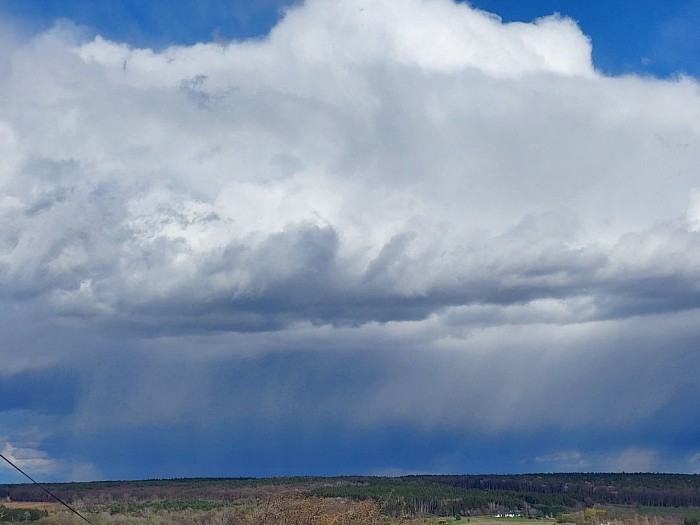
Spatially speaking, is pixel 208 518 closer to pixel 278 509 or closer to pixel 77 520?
pixel 77 520

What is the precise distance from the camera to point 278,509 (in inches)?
2955

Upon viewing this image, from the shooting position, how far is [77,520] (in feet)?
431

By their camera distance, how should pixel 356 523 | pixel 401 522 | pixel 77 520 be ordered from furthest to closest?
1. pixel 77 520
2. pixel 401 522
3. pixel 356 523

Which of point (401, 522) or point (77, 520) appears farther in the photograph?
point (77, 520)

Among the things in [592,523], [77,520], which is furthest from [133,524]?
[592,523]

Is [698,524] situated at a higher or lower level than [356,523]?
higher

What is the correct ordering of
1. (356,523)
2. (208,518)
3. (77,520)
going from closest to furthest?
(356,523) → (77,520) → (208,518)

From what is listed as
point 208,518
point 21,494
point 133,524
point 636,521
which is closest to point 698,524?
point 636,521

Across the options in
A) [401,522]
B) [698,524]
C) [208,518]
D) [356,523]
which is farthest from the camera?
[698,524]

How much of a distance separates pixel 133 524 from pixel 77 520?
8.63m

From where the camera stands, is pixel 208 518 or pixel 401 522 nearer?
pixel 401 522

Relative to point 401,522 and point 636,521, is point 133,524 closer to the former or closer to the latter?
point 401,522

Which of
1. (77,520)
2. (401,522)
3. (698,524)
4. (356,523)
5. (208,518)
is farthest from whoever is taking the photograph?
(698,524)

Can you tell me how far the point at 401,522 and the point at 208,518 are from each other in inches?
3795
